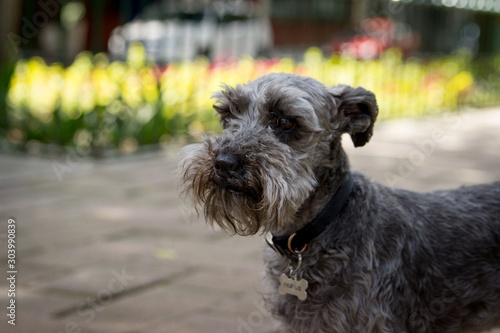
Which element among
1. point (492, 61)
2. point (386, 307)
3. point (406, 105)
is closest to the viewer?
point (386, 307)

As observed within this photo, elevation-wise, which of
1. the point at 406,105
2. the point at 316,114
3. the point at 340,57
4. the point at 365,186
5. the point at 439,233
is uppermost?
the point at 316,114

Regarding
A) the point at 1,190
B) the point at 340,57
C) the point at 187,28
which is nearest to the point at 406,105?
the point at 340,57

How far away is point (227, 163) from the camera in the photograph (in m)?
2.96

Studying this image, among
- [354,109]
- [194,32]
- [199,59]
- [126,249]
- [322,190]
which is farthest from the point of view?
[194,32]

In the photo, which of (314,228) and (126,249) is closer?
(314,228)

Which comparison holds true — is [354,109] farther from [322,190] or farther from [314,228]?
[314,228]

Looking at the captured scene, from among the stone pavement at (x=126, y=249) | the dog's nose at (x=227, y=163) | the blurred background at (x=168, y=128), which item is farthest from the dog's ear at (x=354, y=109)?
the stone pavement at (x=126, y=249)

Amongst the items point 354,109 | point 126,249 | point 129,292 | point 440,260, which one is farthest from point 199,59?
point 440,260

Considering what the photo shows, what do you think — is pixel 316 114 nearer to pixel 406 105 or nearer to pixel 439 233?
pixel 439 233

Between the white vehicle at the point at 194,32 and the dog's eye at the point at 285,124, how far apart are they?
7961mm

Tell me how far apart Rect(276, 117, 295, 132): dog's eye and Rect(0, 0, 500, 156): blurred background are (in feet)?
4.41

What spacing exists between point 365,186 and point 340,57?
10.4 m

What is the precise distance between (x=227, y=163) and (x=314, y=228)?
1.83 feet

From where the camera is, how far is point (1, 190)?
724 cm
